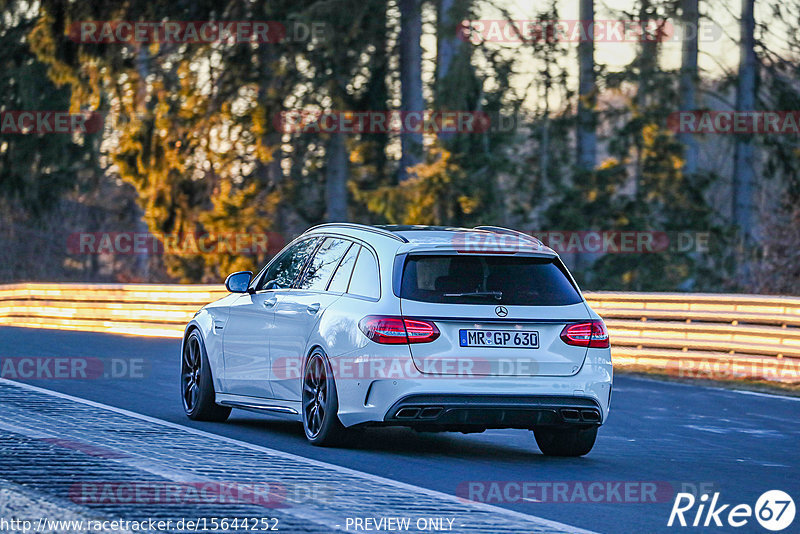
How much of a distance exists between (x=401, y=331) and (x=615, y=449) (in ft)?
7.46

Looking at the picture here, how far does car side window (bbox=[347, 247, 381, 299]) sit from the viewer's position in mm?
9789

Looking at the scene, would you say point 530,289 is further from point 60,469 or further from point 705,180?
point 705,180

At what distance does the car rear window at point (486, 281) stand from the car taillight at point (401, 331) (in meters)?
0.19

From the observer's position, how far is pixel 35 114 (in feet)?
126

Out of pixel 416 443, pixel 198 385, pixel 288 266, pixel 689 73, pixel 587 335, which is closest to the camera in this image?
pixel 587 335

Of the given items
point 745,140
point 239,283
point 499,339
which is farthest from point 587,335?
point 745,140

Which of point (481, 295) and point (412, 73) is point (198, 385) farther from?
point (412, 73)

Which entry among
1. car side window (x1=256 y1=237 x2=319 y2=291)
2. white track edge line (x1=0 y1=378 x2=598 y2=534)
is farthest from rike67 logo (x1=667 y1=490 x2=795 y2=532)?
car side window (x1=256 y1=237 x2=319 y2=291)

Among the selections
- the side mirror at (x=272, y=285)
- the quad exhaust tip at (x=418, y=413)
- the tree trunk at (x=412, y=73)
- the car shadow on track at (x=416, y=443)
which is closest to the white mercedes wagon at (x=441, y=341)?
the quad exhaust tip at (x=418, y=413)

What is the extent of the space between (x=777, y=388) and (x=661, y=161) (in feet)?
52.7

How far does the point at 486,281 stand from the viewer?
9.80 m

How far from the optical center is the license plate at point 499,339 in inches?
371

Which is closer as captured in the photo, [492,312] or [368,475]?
[368,475]

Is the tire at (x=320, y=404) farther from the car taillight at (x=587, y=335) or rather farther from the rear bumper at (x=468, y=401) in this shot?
the car taillight at (x=587, y=335)
